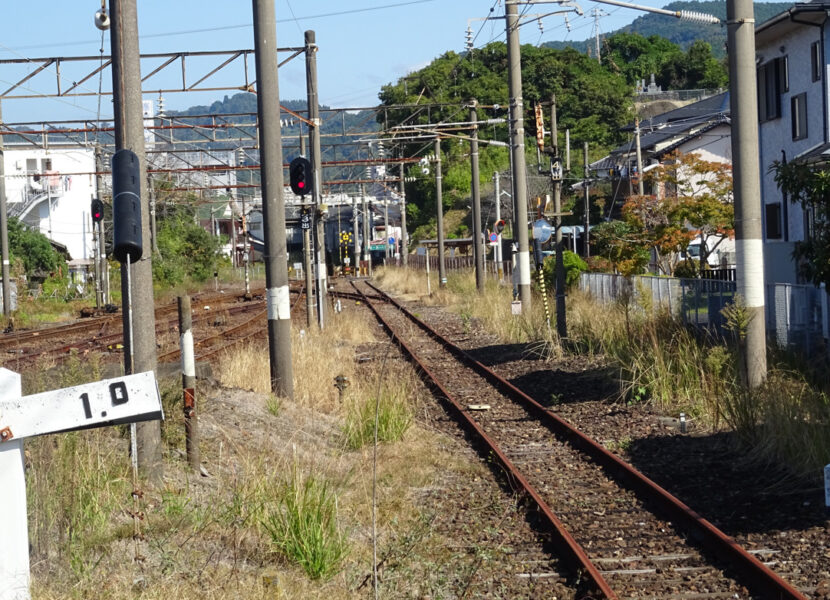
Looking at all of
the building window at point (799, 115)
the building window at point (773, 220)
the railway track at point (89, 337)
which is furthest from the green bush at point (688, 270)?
the railway track at point (89, 337)

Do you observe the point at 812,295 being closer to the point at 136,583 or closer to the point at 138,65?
the point at 138,65

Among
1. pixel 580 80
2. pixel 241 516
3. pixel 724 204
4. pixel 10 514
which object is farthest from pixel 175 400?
pixel 580 80

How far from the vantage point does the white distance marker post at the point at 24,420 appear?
15.5 feet

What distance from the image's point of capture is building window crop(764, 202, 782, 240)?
27.0 metres

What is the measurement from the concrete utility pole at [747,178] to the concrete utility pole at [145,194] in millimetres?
7319

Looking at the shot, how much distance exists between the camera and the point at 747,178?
12.9 metres

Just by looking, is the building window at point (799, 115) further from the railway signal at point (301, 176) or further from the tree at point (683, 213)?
the railway signal at point (301, 176)

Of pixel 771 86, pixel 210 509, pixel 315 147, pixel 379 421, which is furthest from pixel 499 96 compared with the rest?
pixel 210 509

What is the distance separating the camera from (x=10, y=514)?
4.77 metres

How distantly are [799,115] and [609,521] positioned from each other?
19.8 meters

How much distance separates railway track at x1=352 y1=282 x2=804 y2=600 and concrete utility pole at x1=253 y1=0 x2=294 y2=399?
2.59 m

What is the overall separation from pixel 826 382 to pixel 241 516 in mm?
8866

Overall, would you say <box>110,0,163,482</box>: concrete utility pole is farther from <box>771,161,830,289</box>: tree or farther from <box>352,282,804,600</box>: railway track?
<box>771,161,830,289</box>: tree

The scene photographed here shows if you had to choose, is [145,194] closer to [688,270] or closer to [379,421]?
[379,421]
